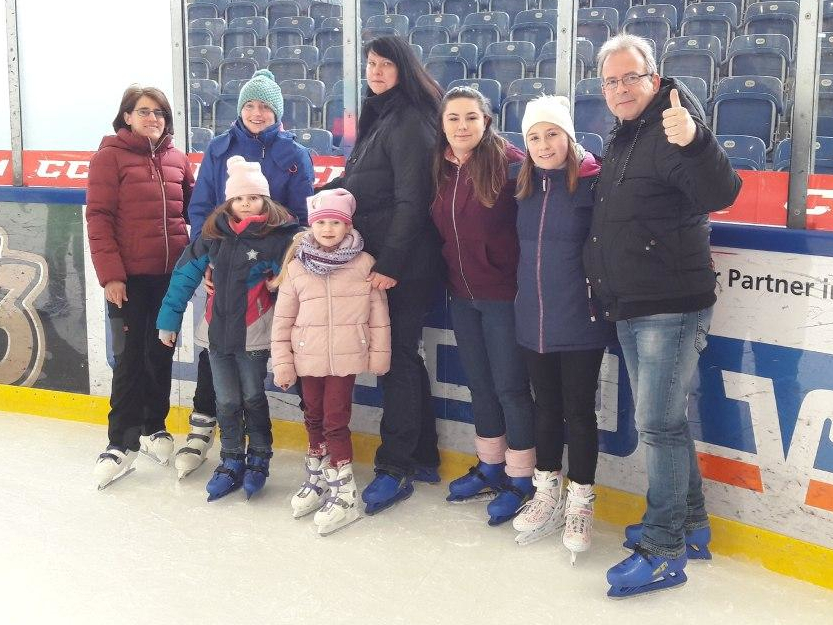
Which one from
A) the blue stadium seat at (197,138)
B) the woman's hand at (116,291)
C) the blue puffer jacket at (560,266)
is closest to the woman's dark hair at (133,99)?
the woman's hand at (116,291)

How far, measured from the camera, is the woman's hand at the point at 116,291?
2.95 metres

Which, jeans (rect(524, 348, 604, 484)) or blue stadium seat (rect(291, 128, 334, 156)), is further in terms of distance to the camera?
blue stadium seat (rect(291, 128, 334, 156))

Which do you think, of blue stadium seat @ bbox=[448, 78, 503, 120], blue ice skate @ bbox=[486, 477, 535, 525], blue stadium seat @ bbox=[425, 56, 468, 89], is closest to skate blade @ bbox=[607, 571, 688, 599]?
blue ice skate @ bbox=[486, 477, 535, 525]

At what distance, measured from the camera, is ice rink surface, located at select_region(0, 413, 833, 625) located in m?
2.14

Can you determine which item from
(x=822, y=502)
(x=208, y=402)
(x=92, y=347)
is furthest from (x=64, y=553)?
(x=822, y=502)

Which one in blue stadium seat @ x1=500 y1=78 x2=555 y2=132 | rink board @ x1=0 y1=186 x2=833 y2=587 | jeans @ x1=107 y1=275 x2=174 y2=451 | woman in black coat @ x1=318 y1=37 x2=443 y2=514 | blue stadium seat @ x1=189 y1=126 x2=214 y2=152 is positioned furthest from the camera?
blue stadium seat @ x1=500 y1=78 x2=555 y2=132

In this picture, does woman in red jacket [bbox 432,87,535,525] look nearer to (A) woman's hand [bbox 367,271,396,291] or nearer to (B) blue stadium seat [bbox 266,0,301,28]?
(A) woman's hand [bbox 367,271,396,291]

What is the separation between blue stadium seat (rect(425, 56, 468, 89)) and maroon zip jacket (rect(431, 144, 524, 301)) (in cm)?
256

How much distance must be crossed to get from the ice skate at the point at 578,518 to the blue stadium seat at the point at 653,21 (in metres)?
3.97

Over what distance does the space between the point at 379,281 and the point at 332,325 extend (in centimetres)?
20

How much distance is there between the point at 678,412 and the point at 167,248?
183 cm

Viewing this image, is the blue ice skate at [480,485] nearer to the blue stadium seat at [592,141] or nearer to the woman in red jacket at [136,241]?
the woman in red jacket at [136,241]

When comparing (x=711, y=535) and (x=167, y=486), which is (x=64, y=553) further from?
(x=711, y=535)

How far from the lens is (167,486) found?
301 centimetres
